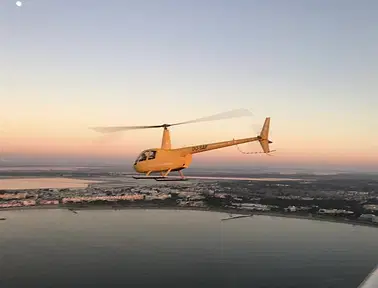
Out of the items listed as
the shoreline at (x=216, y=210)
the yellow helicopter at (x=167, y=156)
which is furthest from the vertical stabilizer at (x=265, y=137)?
the shoreline at (x=216, y=210)

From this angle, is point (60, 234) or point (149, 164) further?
point (60, 234)

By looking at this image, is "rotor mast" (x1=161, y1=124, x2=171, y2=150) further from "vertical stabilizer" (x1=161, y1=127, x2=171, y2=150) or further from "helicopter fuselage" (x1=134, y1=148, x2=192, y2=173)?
"helicopter fuselage" (x1=134, y1=148, x2=192, y2=173)

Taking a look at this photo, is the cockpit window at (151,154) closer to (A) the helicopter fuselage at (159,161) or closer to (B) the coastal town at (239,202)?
(A) the helicopter fuselage at (159,161)

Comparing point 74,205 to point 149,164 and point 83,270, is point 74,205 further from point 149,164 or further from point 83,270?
point 149,164

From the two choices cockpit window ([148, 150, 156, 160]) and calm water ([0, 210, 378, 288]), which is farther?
calm water ([0, 210, 378, 288])

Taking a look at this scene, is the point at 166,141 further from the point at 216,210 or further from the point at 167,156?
the point at 216,210

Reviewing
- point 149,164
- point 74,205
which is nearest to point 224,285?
point 149,164

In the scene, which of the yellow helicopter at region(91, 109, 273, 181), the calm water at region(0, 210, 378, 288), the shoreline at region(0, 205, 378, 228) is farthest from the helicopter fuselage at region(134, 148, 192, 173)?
the shoreline at region(0, 205, 378, 228)

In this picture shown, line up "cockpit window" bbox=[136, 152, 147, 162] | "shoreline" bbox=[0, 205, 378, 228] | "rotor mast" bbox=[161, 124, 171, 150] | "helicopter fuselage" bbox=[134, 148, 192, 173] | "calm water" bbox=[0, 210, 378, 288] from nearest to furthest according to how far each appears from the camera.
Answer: "helicopter fuselage" bbox=[134, 148, 192, 173] < "cockpit window" bbox=[136, 152, 147, 162] < "rotor mast" bbox=[161, 124, 171, 150] < "calm water" bbox=[0, 210, 378, 288] < "shoreline" bbox=[0, 205, 378, 228]

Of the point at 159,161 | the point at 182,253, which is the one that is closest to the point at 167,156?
the point at 159,161
